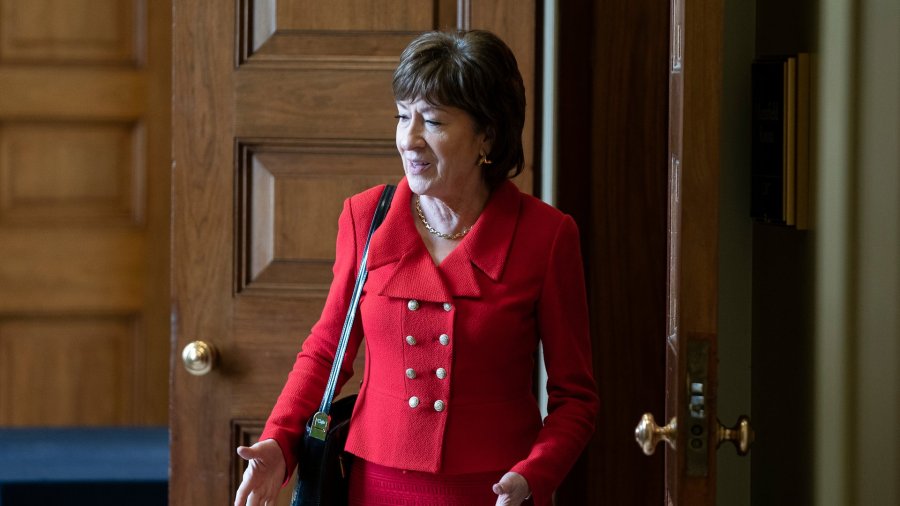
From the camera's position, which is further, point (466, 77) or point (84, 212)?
point (84, 212)

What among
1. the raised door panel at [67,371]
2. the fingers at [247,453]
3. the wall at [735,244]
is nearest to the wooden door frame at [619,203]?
the wall at [735,244]

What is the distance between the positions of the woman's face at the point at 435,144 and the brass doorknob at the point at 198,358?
74 cm

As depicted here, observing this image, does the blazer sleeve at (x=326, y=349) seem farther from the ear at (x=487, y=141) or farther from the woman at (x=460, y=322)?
the ear at (x=487, y=141)

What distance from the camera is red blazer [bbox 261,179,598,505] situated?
149cm

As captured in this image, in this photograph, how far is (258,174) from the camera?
2100 mm

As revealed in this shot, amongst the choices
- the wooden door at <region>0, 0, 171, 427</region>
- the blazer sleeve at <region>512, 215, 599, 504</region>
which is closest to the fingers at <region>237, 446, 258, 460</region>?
the blazer sleeve at <region>512, 215, 599, 504</region>

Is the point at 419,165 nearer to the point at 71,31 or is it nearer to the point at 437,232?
the point at 437,232

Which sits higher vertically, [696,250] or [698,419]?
[696,250]

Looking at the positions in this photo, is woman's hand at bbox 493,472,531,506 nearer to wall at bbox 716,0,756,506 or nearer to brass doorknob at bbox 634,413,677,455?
brass doorknob at bbox 634,413,677,455

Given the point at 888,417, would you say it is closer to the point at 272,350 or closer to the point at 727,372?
the point at 727,372

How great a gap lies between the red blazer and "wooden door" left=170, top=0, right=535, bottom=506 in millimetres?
539

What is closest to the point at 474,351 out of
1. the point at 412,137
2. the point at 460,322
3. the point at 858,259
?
the point at 460,322

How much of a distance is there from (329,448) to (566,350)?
1.15 ft

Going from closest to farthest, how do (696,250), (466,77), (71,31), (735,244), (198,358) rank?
(696,250) → (466,77) → (735,244) → (198,358) → (71,31)
